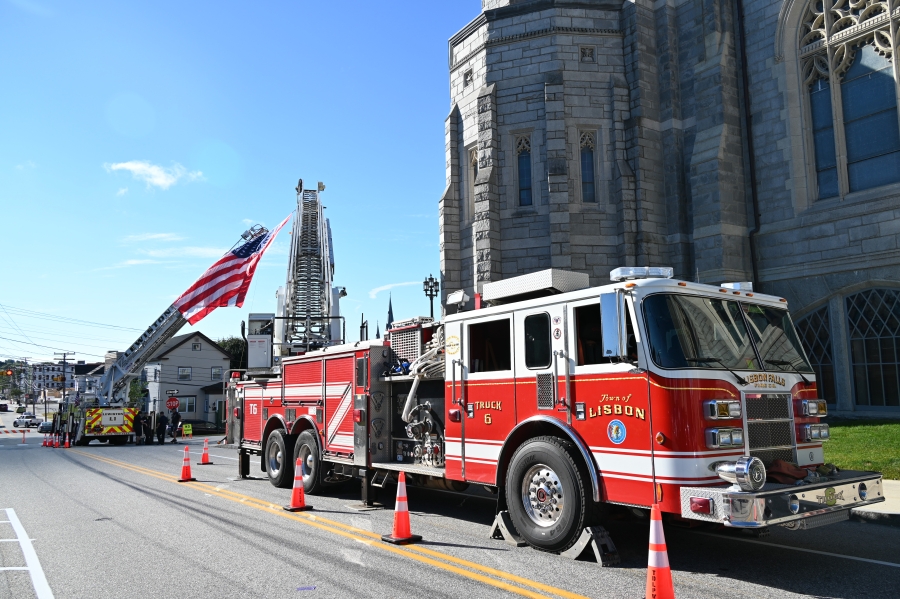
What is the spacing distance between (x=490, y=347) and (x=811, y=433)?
11.0 ft

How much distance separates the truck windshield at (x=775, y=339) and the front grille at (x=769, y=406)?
0.33m

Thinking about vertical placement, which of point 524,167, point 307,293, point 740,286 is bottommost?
point 740,286

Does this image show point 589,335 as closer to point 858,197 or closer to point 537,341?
point 537,341

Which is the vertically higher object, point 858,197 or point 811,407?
point 858,197

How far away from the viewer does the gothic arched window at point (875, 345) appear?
16.1m

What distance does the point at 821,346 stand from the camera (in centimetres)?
1773

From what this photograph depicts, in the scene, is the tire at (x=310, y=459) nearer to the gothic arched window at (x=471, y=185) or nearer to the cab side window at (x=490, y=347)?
the cab side window at (x=490, y=347)

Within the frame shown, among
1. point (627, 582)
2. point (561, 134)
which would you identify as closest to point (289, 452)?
point (627, 582)

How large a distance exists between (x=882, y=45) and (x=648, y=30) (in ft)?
22.2

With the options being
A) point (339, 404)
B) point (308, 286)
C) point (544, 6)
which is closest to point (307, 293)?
point (308, 286)

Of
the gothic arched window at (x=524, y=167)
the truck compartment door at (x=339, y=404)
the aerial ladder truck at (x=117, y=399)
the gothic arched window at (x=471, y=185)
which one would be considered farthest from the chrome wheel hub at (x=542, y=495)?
the aerial ladder truck at (x=117, y=399)

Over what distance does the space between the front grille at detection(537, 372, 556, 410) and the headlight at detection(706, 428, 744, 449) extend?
1.63m

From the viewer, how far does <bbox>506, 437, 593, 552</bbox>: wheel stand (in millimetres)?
6324

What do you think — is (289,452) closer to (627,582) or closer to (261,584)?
(261,584)
